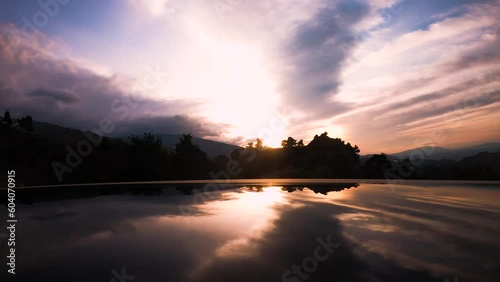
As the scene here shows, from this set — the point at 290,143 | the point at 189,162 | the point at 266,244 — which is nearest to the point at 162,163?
the point at 189,162

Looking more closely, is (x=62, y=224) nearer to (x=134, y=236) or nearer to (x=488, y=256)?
(x=134, y=236)

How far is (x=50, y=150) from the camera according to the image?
1190 inches

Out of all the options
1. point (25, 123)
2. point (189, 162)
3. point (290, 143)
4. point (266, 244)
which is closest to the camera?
point (266, 244)

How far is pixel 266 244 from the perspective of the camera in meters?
5.92

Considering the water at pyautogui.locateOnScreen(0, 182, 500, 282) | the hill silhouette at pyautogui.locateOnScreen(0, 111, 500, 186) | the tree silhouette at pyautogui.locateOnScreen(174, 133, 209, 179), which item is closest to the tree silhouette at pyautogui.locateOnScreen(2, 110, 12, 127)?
the hill silhouette at pyautogui.locateOnScreen(0, 111, 500, 186)

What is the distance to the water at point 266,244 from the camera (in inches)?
171

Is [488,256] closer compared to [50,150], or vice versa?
[488,256]

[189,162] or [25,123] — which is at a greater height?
[25,123]

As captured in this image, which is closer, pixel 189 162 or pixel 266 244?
pixel 266 244

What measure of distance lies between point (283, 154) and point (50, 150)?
107 ft

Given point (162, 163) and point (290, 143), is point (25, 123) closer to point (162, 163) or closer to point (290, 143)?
point (162, 163)

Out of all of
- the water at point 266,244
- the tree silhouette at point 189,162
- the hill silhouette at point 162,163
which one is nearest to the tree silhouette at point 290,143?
the hill silhouette at point 162,163

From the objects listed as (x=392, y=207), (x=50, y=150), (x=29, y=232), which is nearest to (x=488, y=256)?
(x=392, y=207)

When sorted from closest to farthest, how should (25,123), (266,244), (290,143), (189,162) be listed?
(266,244) → (189,162) → (25,123) → (290,143)
